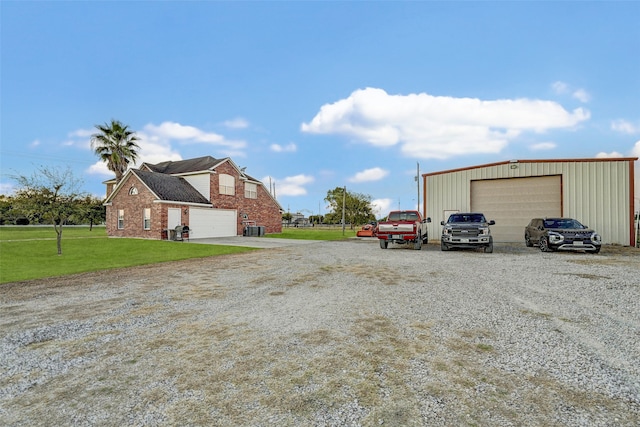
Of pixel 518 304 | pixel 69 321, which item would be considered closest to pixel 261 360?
pixel 69 321

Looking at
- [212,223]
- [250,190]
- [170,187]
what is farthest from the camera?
[250,190]

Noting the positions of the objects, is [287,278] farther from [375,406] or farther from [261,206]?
[261,206]

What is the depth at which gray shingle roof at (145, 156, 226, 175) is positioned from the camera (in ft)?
94.9

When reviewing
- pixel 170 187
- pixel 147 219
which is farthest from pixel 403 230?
pixel 170 187

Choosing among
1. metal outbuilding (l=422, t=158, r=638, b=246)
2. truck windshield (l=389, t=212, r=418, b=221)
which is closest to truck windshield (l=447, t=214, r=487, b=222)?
truck windshield (l=389, t=212, r=418, b=221)

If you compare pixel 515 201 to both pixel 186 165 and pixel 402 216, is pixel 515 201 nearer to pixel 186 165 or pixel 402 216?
pixel 402 216

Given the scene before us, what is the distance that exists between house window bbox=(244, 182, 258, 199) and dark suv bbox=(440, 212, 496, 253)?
2163 centimetres

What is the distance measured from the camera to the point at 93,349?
3.77 metres

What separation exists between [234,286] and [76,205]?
1278cm

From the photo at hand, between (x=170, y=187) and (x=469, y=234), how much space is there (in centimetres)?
2297

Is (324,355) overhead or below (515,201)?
below

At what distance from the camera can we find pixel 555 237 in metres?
13.7

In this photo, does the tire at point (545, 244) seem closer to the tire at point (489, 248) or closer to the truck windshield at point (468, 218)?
the tire at point (489, 248)

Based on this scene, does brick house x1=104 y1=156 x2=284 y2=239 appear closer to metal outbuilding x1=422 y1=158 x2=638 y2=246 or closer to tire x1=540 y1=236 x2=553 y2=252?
metal outbuilding x1=422 y1=158 x2=638 y2=246
